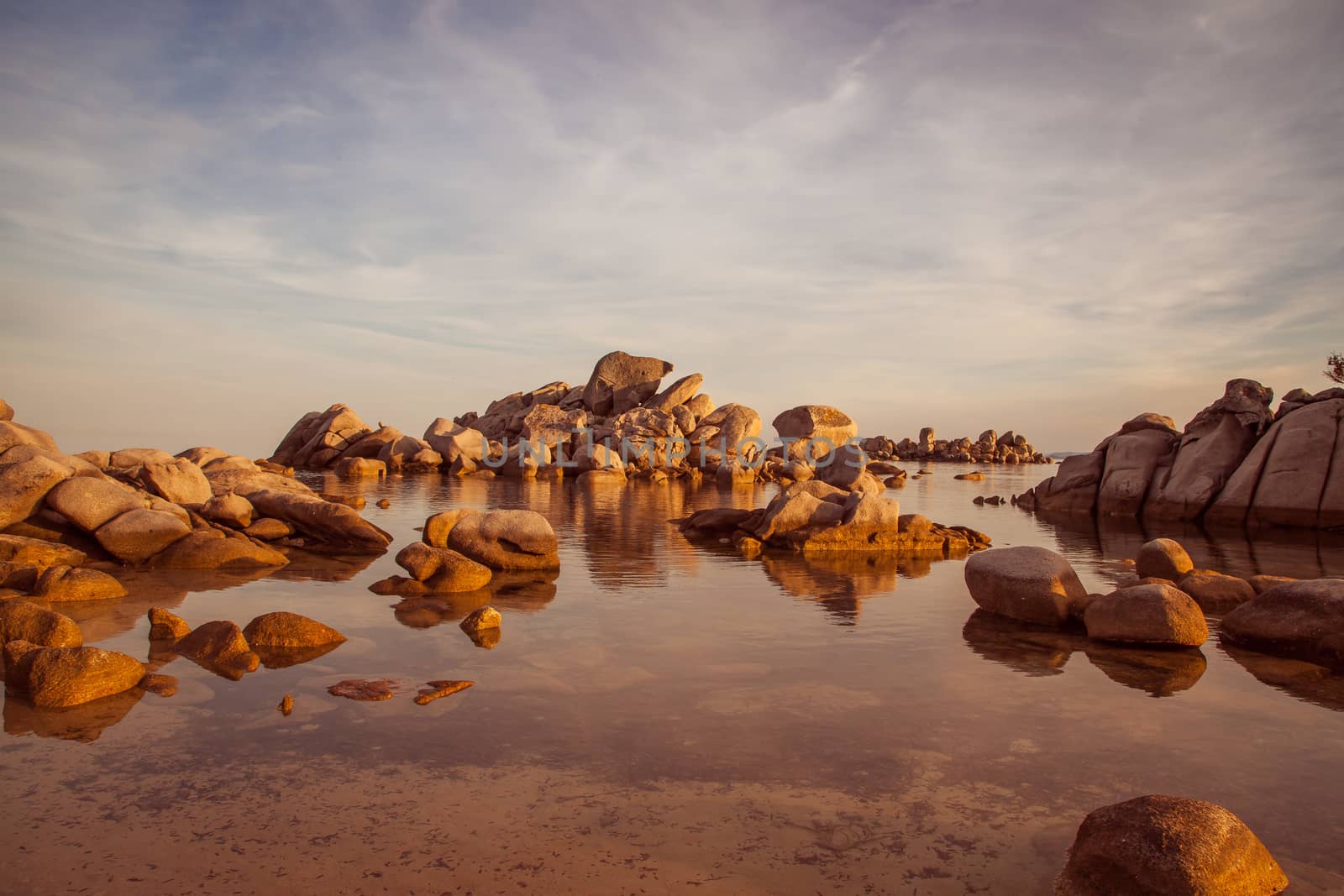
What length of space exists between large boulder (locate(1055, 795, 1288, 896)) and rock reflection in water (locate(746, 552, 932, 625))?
7.31 meters

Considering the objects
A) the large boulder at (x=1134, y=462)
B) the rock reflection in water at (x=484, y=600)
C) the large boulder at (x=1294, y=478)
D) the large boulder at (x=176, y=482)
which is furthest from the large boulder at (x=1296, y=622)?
the large boulder at (x=1134, y=462)

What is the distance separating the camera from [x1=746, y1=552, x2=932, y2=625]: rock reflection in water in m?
14.1

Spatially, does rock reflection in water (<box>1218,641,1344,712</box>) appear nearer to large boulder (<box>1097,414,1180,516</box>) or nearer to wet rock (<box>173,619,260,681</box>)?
wet rock (<box>173,619,260,681</box>)

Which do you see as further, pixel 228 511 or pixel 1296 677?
pixel 228 511

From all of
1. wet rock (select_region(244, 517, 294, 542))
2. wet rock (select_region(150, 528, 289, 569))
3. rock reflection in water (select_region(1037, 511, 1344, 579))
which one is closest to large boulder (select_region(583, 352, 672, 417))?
rock reflection in water (select_region(1037, 511, 1344, 579))

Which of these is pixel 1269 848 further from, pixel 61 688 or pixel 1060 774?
pixel 61 688

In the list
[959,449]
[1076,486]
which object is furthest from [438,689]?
[959,449]

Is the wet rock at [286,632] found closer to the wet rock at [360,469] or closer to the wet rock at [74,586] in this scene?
the wet rock at [74,586]

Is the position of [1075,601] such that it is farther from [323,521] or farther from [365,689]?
[323,521]

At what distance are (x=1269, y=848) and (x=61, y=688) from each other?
9998 mm

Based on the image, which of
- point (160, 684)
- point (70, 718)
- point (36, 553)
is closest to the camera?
point (70, 718)

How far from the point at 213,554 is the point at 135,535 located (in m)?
1.31

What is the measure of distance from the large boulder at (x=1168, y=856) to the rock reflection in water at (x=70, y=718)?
766 cm

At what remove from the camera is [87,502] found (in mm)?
15219
